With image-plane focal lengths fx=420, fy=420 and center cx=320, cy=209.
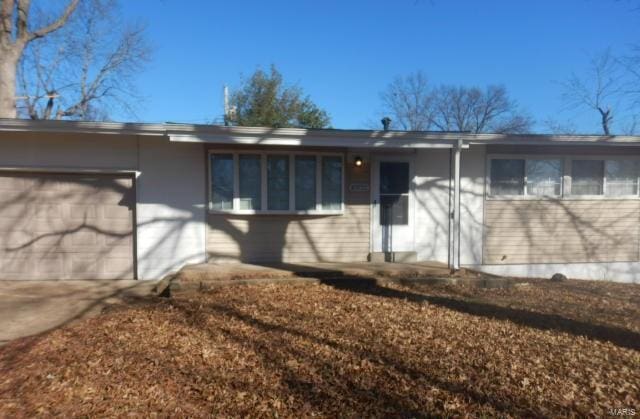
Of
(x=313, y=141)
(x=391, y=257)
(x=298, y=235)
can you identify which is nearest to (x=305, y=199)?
(x=298, y=235)

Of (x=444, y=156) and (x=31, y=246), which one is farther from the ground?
(x=444, y=156)

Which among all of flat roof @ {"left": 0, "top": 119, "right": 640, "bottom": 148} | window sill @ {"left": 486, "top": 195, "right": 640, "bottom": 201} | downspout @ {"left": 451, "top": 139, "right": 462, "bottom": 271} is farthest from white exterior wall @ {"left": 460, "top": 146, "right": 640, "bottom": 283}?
flat roof @ {"left": 0, "top": 119, "right": 640, "bottom": 148}

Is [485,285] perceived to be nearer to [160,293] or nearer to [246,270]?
[246,270]

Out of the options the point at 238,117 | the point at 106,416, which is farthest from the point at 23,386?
the point at 238,117

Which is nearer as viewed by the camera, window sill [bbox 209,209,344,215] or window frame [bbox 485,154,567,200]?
window sill [bbox 209,209,344,215]

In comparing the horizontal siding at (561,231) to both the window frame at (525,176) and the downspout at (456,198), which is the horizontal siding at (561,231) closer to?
the window frame at (525,176)

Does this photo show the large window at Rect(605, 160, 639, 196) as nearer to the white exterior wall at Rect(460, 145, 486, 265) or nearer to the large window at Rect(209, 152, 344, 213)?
the white exterior wall at Rect(460, 145, 486, 265)

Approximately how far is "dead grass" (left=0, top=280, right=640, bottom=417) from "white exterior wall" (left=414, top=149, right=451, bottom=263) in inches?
108

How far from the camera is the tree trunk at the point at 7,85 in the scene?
9312 mm

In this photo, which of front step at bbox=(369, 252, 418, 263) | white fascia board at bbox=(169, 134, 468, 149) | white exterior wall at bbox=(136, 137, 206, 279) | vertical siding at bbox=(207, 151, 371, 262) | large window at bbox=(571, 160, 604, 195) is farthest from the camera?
large window at bbox=(571, 160, 604, 195)

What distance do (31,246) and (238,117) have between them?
1607 centimetres

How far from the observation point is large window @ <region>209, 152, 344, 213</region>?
794cm

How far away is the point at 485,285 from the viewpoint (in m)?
7.01

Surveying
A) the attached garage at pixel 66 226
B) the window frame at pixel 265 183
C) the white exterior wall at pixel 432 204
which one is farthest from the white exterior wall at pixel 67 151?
the white exterior wall at pixel 432 204
